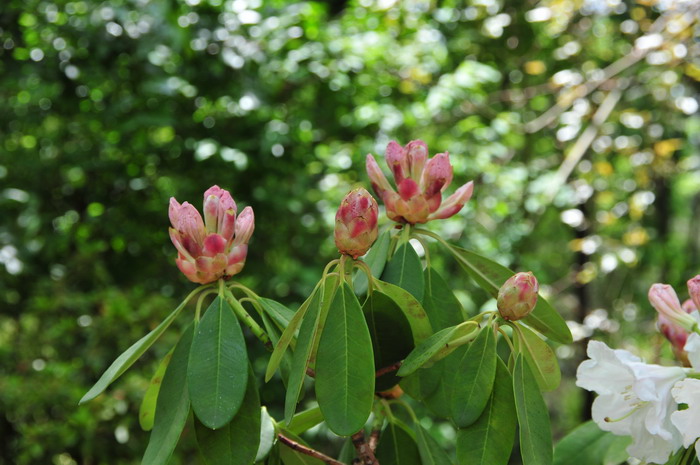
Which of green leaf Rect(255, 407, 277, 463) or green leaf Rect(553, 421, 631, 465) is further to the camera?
green leaf Rect(553, 421, 631, 465)

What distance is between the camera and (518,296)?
57cm

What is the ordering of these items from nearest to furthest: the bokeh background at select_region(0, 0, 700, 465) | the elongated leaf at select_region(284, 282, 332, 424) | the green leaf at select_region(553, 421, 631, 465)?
the elongated leaf at select_region(284, 282, 332, 424) < the green leaf at select_region(553, 421, 631, 465) < the bokeh background at select_region(0, 0, 700, 465)

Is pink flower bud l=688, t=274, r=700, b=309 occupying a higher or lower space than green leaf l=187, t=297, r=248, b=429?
higher

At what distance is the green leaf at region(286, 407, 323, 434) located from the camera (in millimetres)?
684

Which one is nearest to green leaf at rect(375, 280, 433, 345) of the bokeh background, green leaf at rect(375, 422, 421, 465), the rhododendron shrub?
the rhododendron shrub

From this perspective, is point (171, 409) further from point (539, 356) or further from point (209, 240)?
point (539, 356)

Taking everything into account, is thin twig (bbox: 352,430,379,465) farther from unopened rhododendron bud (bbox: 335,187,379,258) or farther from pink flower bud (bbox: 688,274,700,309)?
pink flower bud (bbox: 688,274,700,309)

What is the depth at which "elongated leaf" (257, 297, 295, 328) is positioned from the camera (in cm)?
61

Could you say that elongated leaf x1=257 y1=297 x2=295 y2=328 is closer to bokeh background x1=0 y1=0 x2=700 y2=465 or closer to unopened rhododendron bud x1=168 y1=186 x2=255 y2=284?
unopened rhododendron bud x1=168 y1=186 x2=255 y2=284

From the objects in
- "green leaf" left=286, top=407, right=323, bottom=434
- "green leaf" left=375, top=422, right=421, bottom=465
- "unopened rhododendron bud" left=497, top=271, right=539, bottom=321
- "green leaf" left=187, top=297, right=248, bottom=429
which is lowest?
"green leaf" left=375, top=422, right=421, bottom=465

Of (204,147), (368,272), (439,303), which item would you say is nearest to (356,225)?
(368,272)

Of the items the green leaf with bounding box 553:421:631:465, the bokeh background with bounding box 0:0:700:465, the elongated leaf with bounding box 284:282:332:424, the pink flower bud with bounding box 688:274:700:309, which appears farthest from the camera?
the bokeh background with bounding box 0:0:700:465

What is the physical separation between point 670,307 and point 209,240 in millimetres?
403

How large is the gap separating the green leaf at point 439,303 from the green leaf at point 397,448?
0.10m
